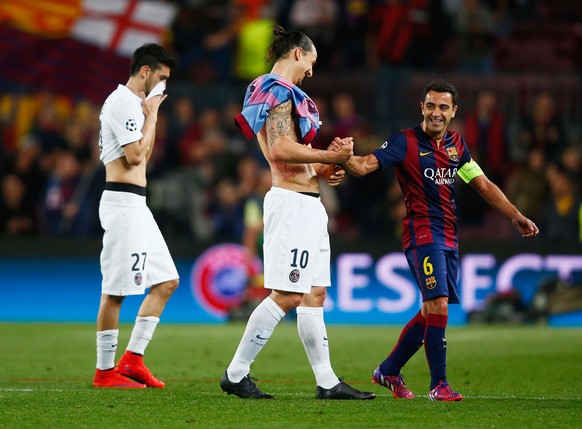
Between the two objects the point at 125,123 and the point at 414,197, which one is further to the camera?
the point at 125,123

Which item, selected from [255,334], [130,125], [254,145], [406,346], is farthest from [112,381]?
[254,145]

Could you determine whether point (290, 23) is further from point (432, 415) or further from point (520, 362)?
point (432, 415)

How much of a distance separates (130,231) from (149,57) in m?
1.43

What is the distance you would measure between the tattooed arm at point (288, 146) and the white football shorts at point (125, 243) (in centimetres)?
166

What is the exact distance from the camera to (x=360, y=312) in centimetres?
1772

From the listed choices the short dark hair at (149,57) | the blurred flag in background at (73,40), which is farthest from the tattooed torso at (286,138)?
the blurred flag in background at (73,40)

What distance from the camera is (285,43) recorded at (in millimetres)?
8336

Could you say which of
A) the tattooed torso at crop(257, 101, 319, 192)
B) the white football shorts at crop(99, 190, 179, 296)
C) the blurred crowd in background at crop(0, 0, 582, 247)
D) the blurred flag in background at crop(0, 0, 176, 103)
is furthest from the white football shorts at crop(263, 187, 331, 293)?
the blurred flag in background at crop(0, 0, 176, 103)

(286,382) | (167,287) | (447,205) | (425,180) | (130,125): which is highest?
(130,125)

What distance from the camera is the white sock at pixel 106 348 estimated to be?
916cm

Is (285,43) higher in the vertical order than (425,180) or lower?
higher

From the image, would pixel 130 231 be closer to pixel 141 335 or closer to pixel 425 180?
pixel 141 335

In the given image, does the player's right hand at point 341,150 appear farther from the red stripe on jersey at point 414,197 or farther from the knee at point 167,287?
the knee at point 167,287

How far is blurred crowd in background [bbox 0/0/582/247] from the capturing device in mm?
18406
